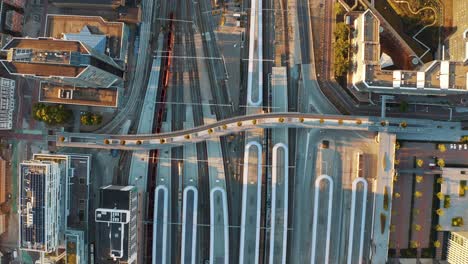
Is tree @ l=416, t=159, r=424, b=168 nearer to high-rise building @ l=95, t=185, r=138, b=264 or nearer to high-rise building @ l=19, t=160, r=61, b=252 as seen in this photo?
high-rise building @ l=95, t=185, r=138, b=264

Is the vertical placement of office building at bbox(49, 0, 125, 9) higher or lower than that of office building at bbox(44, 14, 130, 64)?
higher

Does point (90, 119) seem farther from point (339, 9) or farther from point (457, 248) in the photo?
point (457, 248)

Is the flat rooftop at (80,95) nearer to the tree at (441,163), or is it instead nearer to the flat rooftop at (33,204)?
the flat rooftop at (33,204)

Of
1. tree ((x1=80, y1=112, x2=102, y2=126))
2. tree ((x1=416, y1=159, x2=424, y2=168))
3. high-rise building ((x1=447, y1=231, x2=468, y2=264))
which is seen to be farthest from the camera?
tree ((x1=416, y1=159, x2=424, y2=168))

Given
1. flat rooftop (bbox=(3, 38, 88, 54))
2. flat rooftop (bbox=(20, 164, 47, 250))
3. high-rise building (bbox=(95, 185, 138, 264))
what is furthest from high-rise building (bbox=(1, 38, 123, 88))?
high-rise building (bbox=(95, 185, 138, 264))

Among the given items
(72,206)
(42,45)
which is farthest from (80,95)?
(72,206)

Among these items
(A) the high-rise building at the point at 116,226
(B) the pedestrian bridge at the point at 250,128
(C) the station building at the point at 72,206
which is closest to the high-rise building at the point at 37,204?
(C) the station building at the point at 72,206
